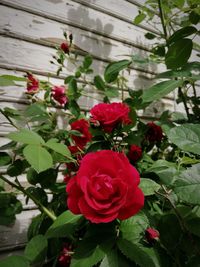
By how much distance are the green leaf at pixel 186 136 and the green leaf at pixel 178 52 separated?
0.21 meters

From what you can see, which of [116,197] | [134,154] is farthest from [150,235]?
[134,154]

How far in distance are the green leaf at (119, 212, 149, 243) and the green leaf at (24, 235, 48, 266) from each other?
0.77 ft

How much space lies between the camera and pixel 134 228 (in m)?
0.60

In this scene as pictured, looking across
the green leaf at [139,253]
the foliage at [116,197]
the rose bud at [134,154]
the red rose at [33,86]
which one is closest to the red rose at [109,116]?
the foliage at [116,197]

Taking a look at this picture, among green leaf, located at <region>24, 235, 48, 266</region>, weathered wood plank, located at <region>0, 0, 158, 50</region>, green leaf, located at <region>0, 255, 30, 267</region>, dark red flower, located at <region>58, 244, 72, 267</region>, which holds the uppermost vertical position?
weathered wood plank, located at <region>0, 0, 158, 50</region>

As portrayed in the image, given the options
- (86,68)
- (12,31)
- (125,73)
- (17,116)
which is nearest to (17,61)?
(12,31)

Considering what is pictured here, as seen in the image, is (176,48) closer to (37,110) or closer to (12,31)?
(37,110)

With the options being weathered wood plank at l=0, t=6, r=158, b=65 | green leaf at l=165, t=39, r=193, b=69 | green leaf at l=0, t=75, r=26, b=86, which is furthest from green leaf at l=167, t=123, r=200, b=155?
Result: weathered wood plank at l=0, t=6, r=158, b=65

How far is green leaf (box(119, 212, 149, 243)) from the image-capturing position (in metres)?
0.59

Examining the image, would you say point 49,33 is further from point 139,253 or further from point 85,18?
point 139,253

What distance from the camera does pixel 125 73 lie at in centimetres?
173

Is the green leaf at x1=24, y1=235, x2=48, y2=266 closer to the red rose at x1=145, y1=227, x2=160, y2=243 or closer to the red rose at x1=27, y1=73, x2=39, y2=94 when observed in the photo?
the red rose at x1=145, y1=227, x2=160, y2=243

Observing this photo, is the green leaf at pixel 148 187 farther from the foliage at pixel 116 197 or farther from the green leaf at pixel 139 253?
the green leaf at pixel 139 253

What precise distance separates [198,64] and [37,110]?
0.64 metres
